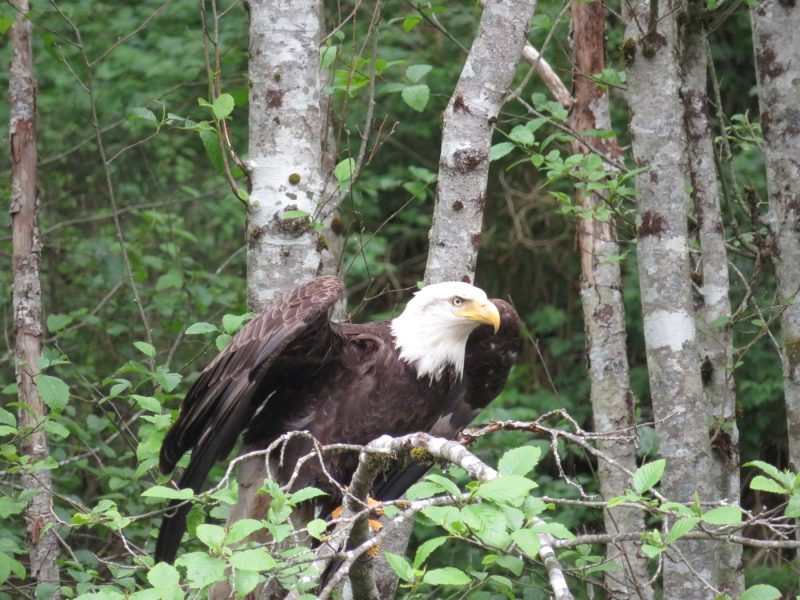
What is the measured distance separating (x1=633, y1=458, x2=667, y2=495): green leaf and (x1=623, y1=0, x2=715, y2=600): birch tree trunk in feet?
5.96

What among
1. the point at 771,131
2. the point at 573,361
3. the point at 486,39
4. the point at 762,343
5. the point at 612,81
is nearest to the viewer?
the point at 486,39

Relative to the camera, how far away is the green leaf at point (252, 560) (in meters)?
2.12

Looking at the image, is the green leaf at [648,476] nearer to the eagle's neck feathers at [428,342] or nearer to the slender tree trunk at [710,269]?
the eagle's neck feathers at [428,342]

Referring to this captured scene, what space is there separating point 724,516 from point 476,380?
2.66m

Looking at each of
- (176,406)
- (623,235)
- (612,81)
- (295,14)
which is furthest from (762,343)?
(295,14)

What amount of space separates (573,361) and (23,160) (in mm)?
5054

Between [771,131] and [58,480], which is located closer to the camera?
[771,131]

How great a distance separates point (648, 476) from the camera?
2.32 m

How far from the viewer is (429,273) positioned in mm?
4043

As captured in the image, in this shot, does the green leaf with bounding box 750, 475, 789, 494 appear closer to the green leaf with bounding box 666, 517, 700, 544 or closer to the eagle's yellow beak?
the green leaf with bounding box 666, 517, 700, 544

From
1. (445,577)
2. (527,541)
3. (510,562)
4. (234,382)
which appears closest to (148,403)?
(234,382)

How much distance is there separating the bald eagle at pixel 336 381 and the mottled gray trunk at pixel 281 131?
8.0 inches

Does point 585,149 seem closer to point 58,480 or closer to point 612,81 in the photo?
point 612,81

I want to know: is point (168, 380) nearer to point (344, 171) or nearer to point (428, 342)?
point (344, 171)
